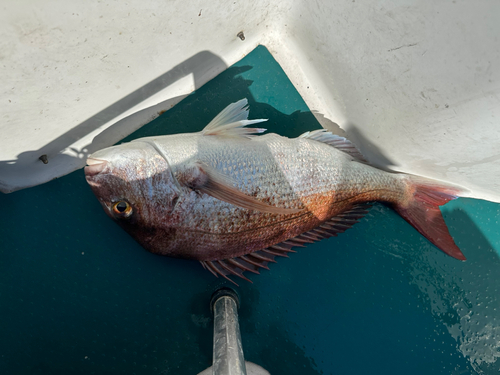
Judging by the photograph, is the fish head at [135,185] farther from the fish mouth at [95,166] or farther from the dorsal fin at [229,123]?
the dorsal fin at [229,123]

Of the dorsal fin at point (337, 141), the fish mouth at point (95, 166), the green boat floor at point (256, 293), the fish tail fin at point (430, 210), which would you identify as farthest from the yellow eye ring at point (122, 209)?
the fish tail fin at point (430, 210)

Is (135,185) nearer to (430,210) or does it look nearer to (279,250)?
(279,250)

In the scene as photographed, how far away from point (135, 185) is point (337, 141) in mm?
1229

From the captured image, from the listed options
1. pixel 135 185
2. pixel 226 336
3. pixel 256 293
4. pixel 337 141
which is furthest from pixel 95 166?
pixel 337 141

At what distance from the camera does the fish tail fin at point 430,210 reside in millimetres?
1911

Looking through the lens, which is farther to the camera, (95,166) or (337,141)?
(337,141)

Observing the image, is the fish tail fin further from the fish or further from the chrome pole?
the chrome pole

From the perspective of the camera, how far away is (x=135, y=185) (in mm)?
1426

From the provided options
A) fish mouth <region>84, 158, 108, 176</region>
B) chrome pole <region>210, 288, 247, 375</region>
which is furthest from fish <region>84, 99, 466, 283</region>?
chrome pole <region>210, 288, 247, 375</region>

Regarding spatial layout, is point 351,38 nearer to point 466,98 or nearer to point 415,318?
point 466,98

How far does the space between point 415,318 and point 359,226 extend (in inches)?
28.3

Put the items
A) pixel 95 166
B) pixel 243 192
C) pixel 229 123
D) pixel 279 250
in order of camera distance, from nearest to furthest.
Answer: pixel 95 166, pixel 243 192, pixel 229 123, pixel 279 250

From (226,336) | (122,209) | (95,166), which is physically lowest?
(226,336)

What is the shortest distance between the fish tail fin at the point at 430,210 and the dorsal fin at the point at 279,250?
0.27 meters
